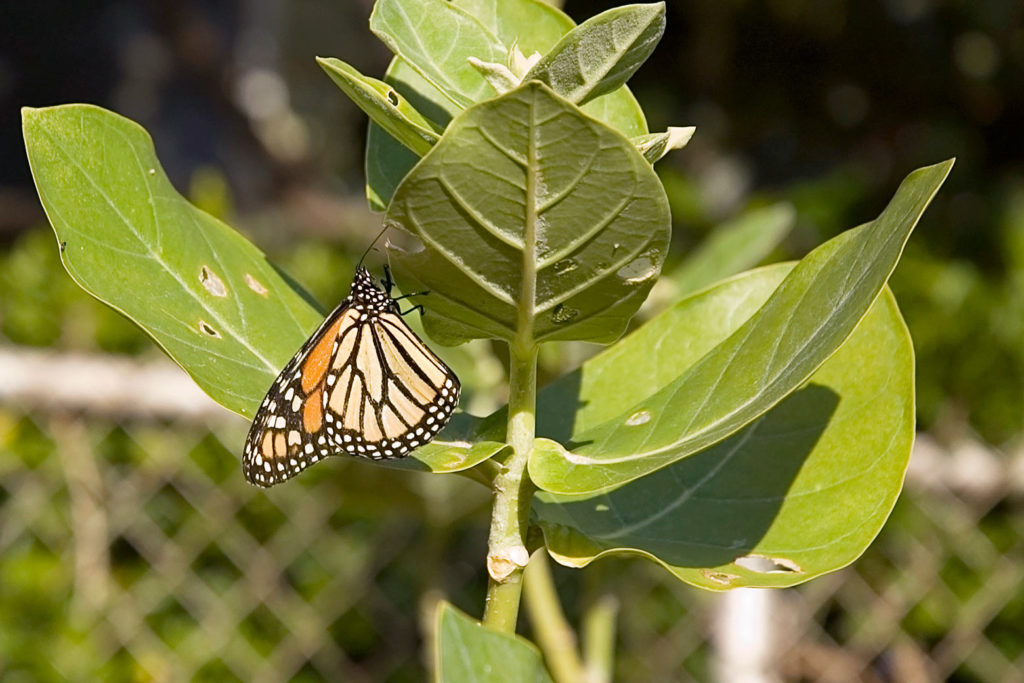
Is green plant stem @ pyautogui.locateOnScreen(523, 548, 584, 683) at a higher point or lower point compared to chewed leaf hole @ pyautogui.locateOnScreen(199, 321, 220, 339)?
lower

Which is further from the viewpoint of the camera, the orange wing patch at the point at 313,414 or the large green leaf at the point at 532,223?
the orange wing patch at the point at 313,414

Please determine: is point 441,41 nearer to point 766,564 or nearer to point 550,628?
point 766,564

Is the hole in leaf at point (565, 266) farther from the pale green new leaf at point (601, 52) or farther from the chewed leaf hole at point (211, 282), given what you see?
the chewed leaf hole at point (211, 282)

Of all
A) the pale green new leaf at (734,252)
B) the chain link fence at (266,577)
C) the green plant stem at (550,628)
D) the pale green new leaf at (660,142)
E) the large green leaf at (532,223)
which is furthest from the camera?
the chain link fence at (266,577)

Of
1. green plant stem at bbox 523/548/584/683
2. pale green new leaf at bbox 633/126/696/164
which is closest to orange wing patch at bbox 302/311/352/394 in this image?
pale green new leaf at bbox 633/126/696/164

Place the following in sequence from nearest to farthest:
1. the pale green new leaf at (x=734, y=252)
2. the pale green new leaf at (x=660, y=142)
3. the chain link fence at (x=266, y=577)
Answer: the pale green new leaf at (x=660, y=142)
the pale green new leaf at (x=734, y=252)
the chain link fence at (x=266, y=577)

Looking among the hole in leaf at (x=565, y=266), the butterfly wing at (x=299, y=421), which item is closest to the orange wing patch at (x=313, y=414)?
the butterfly wing at (x=299, y=421)

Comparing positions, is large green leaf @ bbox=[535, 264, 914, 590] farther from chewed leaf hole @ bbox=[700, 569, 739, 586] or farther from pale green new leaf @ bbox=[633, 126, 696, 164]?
pale green new leaf @ bbox=[633, 126, 696, 164]

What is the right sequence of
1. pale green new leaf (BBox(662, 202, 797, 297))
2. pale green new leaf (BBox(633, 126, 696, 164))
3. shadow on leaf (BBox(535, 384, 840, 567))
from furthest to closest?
pale green new leaf (BBox(662, 202, 797, 297))
shadow on leaf (BBox(535, 384, 840, 567))
pale green new leaf (BBox(633, 126, 696, 164))
